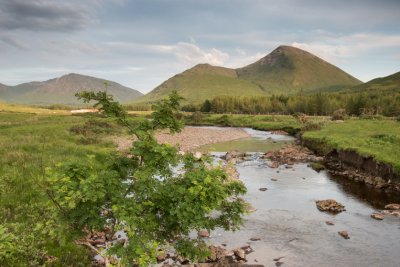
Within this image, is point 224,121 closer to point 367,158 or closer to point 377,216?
point 367,158

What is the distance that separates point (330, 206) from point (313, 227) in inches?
193

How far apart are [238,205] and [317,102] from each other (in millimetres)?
161590

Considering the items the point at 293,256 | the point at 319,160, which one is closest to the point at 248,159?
the point at 319,160

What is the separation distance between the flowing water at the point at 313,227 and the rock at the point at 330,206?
0.45 meters

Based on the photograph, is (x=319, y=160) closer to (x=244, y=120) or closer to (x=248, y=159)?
(x=248, y=159)

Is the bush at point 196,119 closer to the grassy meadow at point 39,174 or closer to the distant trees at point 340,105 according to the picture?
the distant trees at point 340,105

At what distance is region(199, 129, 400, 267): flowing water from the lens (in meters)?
19.4

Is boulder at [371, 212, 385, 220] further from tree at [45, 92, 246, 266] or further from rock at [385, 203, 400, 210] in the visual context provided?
tree at [45, 92, 246, 266]

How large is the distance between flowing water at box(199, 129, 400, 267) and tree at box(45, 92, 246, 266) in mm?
1858

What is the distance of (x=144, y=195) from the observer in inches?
443

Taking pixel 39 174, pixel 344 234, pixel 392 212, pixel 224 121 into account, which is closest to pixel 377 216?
pixel 392 212

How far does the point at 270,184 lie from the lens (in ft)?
121

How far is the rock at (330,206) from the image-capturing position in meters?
28.0

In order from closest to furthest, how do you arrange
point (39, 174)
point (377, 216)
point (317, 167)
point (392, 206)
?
point (39, 174), point (377, 216), point (392, 206), point (317, 167)
